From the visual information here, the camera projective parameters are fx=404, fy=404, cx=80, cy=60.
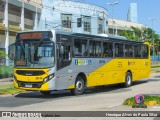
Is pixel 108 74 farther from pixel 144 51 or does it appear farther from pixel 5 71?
pixel 5 71

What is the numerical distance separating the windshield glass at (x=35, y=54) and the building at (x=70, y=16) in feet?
159

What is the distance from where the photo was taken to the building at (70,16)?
71.7 metres

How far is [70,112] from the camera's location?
12.4m

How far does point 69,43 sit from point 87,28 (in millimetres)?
64567

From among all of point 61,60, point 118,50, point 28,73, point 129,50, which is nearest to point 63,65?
point 61,60

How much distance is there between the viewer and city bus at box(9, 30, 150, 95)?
18.1 metres

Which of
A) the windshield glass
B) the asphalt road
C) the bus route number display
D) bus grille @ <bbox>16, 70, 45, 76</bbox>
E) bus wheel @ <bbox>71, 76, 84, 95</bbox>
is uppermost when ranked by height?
the bus route number display

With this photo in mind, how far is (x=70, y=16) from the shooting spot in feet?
255

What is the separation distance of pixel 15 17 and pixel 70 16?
71.2 feet

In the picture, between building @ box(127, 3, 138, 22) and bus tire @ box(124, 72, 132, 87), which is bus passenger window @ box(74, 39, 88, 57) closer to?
bus tire @ box(124, 72, 132, 87)

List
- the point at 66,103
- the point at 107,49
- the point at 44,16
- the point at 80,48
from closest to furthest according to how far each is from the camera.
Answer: the point at 66,103 → the point at 80,48 → the point at 107,49 → the point at 44,16

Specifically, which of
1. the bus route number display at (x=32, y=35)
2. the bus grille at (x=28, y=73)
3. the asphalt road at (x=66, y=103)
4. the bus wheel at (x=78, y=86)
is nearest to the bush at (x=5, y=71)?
the asphalt road at (x=66, y=103)

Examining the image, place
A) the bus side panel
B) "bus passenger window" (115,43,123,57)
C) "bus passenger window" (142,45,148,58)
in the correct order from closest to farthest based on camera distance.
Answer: the bus side panel < "bus passenger window" (115,43,123,57) < "bus passenger window" (142,45,148,58)

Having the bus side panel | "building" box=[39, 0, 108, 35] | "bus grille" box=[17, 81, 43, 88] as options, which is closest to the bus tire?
the bus side panel
